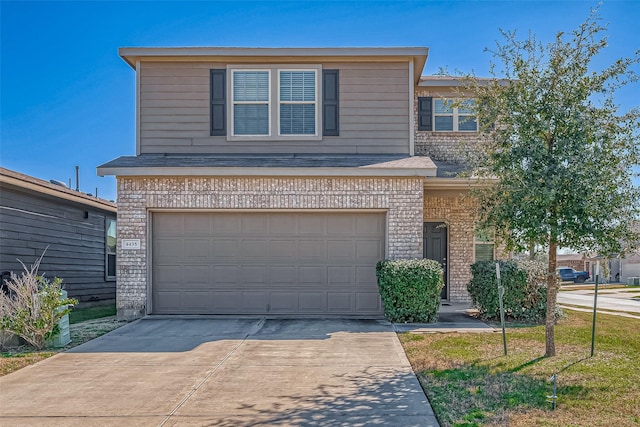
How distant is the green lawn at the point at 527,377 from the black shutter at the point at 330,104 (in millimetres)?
5128

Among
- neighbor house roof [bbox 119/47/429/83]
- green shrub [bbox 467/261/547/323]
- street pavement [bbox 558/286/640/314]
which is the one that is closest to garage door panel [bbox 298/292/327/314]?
green shrub [bbox 467/261/547/323]

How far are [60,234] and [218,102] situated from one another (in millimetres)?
5923

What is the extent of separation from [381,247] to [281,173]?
2643 mm

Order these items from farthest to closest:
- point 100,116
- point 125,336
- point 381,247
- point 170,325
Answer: point 100,116 → point 381,247 → point 170,325 → point 125,336

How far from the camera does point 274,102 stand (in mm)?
12383

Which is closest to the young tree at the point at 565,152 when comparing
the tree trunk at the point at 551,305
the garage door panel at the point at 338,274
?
the tree trunk at the point at 551,305

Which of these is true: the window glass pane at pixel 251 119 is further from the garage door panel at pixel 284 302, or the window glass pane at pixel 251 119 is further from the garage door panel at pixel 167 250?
the garage door panel at pixel 284 302

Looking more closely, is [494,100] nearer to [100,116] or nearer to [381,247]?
[381,247]

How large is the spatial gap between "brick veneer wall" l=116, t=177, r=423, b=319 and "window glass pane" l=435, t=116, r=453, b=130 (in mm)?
3966

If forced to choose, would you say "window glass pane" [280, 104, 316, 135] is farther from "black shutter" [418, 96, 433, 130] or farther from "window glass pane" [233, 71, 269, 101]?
"black shutter" [418, 96, 433, 130]

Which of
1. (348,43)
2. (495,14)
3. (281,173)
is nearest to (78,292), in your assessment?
(281,173)

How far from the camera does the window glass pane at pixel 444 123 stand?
1495 centimetres

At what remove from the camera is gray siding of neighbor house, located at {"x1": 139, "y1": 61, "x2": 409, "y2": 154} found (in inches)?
488

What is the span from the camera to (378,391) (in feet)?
20.2
